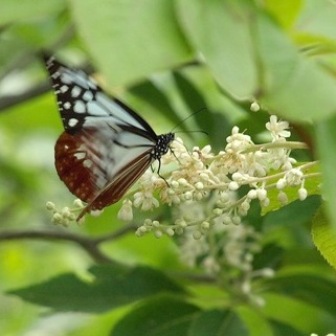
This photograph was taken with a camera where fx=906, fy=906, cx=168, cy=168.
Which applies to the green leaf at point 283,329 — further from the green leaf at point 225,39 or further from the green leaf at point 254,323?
the green leaf at point 225,39

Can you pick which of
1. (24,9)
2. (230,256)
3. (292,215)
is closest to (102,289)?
(230,256)

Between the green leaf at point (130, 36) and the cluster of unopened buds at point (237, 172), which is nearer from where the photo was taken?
the green leaf at point (130, 36)

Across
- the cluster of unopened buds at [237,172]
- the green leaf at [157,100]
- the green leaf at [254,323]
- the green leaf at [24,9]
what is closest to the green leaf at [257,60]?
the green leaf at [24,9]

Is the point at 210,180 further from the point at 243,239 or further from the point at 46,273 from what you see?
the point at 46,273

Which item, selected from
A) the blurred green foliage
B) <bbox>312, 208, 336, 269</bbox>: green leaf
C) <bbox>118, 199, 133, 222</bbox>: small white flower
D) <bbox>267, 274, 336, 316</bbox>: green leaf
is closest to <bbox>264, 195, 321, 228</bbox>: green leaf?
the blurred green foliage

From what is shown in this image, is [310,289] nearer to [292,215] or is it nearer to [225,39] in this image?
[292,215]

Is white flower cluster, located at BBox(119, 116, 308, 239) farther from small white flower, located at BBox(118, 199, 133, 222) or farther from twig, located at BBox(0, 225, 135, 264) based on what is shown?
twig, located at BBox(0, 225, 135, 264)
